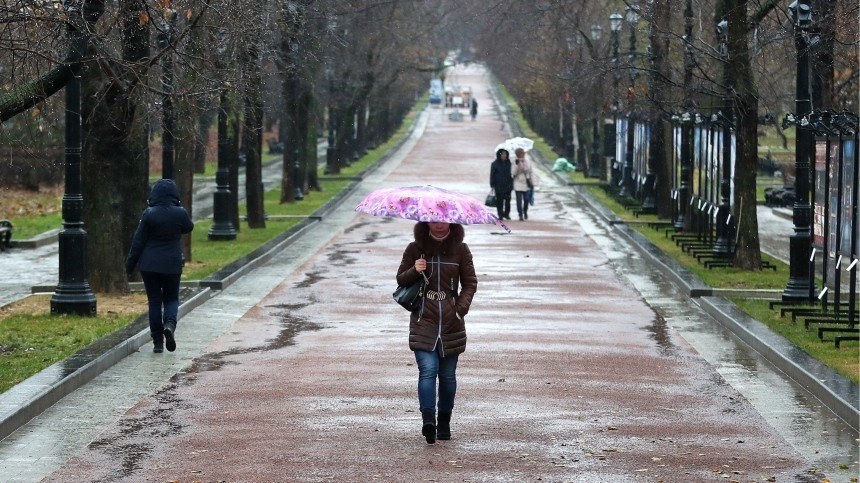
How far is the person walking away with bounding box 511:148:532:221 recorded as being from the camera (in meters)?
34.0

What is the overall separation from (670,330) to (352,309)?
4002 mm

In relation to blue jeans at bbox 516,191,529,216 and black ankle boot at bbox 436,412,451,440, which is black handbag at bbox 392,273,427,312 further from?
blue jeans at bbox 516,191,529,216

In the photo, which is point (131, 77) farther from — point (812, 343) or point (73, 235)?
point (812, 343)

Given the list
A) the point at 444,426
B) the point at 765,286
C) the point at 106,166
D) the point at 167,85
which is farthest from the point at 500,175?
the point at 444,426

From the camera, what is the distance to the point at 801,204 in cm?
1808

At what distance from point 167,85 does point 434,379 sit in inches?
305

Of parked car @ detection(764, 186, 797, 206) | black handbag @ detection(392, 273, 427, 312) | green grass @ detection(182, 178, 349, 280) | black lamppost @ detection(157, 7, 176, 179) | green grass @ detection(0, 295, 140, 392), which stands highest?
black lamppost @ detection(157, 7, 176, 179)

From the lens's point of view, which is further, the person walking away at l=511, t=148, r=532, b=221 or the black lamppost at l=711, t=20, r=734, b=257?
the person walking away at l=511, t=148, r=532, b=221

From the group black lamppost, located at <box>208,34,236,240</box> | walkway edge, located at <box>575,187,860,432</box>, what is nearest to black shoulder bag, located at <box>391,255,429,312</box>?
walkway edge, located at <box>575,187,860,432</box>

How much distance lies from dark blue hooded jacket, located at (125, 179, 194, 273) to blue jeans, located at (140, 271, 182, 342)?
10 cm

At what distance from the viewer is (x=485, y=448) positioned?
9953 millimetres

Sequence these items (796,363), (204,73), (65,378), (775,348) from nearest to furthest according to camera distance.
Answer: (65,378), (796,363), (775,348), (204,73)

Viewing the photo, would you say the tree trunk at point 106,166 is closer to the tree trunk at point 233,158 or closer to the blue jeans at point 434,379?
the tree trunk at point 233,158

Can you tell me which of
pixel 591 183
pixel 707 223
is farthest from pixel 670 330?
pixel 591 183
